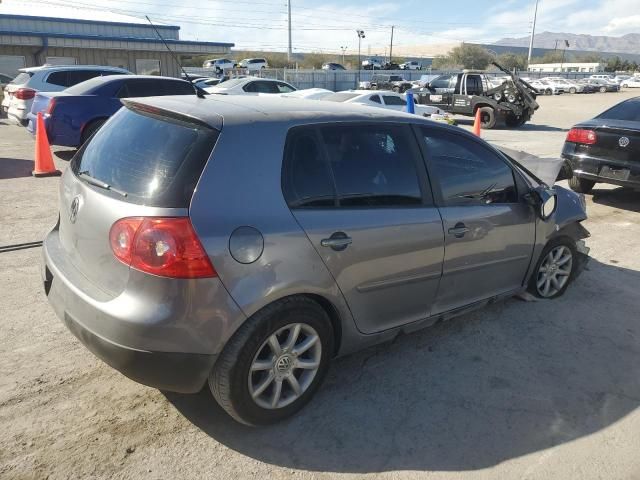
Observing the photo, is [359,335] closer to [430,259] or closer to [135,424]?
[430,259]

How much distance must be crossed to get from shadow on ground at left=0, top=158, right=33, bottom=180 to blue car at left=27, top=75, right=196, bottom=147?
2.02ft

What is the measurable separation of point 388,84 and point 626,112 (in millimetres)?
28510

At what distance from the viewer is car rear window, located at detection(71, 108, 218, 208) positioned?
243 centimetres

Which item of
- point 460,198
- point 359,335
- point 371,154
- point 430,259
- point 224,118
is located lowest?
point 359,335

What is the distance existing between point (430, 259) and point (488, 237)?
0.59 meters

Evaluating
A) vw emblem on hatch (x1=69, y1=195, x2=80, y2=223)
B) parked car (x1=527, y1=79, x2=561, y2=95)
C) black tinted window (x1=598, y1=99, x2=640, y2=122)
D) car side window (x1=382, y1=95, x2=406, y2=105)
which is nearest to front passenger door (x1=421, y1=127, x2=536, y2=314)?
vw emblem on hatch (x1=69, y1=195, x2=80, y2=223)

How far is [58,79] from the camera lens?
38.8ft

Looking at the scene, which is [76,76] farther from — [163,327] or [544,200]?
[163,327]

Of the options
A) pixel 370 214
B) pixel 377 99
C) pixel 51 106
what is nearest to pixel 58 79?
pixel 51 106

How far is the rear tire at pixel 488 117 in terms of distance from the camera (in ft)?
62.5

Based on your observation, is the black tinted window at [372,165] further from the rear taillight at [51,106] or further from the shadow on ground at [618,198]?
the rear taillight at [51,106]

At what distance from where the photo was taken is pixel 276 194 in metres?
2.61

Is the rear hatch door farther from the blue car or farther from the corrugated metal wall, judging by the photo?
the corrugated metal wall

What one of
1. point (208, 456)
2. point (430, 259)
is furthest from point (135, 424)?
point (430, 259)
